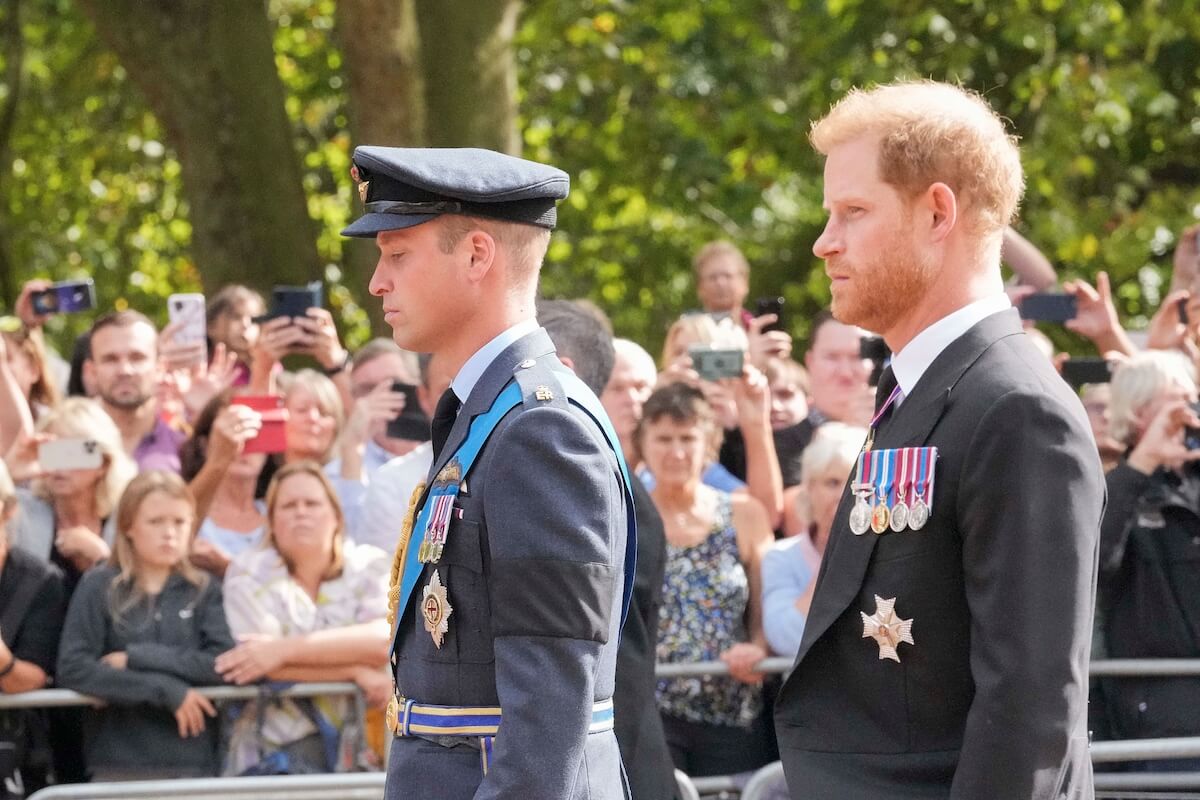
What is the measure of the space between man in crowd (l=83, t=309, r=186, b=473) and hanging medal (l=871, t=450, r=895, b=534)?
190 inches

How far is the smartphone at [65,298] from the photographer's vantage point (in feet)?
24.3

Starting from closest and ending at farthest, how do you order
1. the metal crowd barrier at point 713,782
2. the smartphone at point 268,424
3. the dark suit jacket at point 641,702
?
the dark suit jacket at point 641,702 < the metal crowd barrier at point 713,782 < the smartphone at point 268,424

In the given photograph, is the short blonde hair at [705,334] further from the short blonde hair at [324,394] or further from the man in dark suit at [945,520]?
the man in dark suit at [945,520]

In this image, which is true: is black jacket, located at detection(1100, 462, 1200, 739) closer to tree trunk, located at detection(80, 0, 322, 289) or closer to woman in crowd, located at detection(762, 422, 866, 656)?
woman in crowd, located at detection(762, 422, 866, 656)

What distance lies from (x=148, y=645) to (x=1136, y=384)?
3317 millimetres

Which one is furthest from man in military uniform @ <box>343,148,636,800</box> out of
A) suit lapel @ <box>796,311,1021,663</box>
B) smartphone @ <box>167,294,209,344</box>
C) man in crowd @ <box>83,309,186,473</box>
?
smartphone @ <box>167,294,209,344</box>

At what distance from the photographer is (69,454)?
6301mm

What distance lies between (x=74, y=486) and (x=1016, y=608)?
4597mm

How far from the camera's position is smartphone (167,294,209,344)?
746 cm

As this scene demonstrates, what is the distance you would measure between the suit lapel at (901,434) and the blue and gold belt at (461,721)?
0.36 m

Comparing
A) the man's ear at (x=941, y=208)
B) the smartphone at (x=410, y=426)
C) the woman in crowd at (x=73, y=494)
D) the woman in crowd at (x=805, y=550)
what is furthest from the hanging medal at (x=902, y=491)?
the woman in crowd at (x=73, y=494)

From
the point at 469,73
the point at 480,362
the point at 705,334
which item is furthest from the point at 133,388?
the point at 480,362

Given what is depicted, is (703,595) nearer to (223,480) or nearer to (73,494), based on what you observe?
(223,480)

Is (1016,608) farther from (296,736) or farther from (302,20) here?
(302,20)
